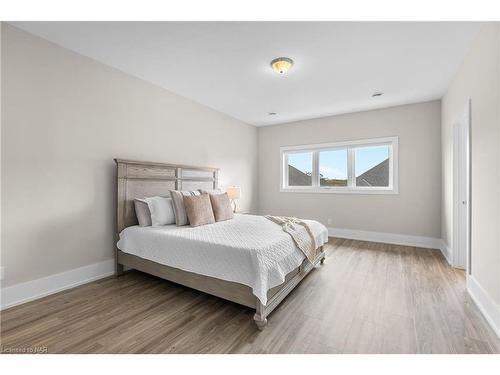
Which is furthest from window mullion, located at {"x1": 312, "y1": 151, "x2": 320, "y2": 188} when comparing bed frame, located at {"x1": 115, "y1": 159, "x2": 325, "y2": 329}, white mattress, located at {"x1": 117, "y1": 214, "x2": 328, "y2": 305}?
white mattress, located at {"x1": 117, "y1": 214, "x2": 328, "y2": 305}

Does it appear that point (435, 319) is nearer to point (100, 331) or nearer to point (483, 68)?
point (483, 68)

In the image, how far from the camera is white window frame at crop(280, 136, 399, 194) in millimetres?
4379

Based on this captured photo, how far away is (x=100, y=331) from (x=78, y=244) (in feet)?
4.05

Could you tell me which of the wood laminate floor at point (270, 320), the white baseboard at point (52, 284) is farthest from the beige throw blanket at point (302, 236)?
the white baseboard at point (52, 284)

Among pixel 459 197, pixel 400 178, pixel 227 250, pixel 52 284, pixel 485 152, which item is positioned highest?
pixel 485 152

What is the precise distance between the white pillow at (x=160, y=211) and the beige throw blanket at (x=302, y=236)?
1.43m

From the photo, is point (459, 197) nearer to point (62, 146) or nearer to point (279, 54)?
point (279, 54)

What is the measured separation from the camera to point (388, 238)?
4.38 metres

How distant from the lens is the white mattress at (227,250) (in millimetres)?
1851

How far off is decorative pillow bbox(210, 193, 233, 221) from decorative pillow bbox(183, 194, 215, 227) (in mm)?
138

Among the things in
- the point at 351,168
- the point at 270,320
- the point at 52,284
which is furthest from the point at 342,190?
the point at 52,284

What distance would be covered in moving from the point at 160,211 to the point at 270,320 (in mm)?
1840

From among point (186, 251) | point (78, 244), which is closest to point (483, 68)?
point (186, 251)
